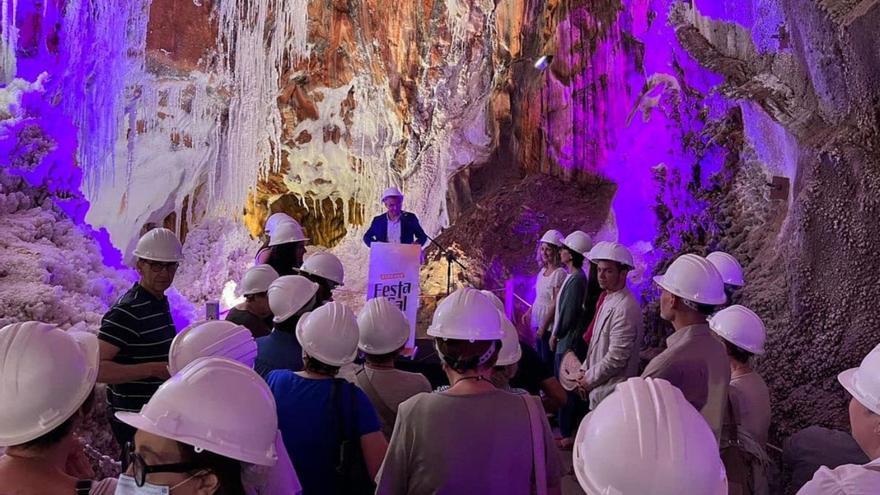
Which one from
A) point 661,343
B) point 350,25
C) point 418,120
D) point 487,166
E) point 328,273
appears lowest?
point 661,343

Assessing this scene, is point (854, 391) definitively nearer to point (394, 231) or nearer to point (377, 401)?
point (377, 401)

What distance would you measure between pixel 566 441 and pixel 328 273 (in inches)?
98.1

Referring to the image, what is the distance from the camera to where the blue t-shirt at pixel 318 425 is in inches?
94.2

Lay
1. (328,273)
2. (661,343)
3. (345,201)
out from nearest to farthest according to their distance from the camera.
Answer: (328,273) < (661,343) < (345,201)

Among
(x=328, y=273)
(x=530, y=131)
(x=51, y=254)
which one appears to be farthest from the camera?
(x=530, y=131)

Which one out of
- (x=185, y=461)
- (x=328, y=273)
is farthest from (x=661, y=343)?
(x=185, y=461)

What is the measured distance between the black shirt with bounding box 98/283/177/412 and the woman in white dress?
4.03 metres

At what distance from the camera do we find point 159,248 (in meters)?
3.63

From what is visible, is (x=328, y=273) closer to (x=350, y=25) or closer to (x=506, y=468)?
(x=506, y=468)

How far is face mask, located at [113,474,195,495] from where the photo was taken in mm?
1445

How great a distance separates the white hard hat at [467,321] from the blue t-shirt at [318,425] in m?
0.37

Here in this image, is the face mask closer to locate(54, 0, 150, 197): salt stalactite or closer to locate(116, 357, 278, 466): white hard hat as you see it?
locate(116, 357, 278, 466): white hard hat

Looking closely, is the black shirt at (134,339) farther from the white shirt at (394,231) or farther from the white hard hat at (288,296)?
the white shirt at (394,231)

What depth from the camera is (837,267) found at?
15.7 feet
